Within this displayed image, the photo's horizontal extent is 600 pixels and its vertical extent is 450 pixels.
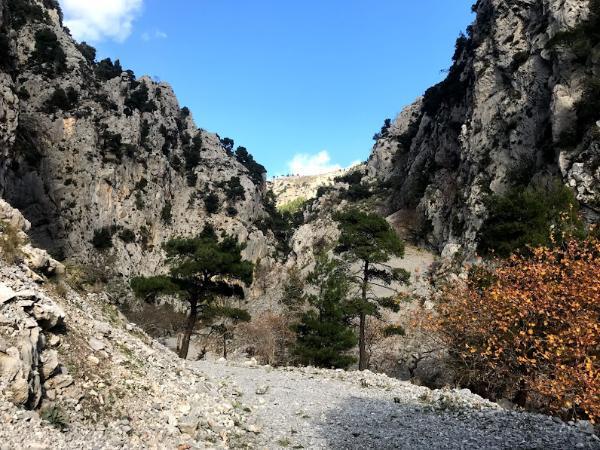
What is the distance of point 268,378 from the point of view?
2506 cm

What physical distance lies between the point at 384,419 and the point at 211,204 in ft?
310

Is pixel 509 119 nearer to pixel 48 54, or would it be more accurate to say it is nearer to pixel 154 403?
pixel 154 403

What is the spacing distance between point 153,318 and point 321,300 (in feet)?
127

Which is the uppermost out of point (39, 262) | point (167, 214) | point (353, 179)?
point (353, 179)

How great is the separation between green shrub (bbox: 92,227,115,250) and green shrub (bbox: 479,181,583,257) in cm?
7154

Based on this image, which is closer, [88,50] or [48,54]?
[48,54]

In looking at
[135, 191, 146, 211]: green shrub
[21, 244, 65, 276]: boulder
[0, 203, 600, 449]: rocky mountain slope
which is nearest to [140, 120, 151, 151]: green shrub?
[135, 191, 146, 211]: green shrub

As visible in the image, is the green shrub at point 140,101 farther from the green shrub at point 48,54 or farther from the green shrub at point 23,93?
the green shrub at point 23,93

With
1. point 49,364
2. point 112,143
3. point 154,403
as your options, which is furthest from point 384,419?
point 112,143

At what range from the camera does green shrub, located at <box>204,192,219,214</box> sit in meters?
108

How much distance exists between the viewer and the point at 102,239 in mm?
Answer: 82875

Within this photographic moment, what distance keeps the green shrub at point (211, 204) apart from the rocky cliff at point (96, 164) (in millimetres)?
240

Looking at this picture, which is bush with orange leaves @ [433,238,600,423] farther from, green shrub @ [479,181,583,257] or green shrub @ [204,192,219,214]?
green shrub @ [204,192,219,214]

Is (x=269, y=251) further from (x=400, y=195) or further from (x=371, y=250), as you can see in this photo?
(x=371, y=250)
